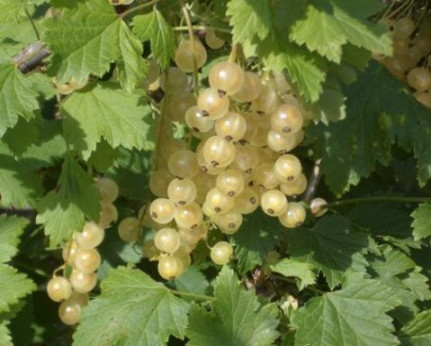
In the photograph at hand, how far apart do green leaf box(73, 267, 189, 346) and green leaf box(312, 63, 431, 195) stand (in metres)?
0.42

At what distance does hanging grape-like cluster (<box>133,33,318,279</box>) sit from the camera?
124cm

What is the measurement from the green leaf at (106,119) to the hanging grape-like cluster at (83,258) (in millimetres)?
269

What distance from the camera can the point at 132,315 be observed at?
153 centimetres

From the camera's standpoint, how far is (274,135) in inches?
50.4

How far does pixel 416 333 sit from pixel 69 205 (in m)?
0.80

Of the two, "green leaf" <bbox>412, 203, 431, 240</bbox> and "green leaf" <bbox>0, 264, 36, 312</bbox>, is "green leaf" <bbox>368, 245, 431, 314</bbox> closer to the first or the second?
"green leaf" <bbox>412, 203, 431, 240</bbox>

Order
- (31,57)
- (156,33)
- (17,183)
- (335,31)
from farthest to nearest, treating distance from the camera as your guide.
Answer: (17,183) → (31,57) → (156,33) → (335,31)

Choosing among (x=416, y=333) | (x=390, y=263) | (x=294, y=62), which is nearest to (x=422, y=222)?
(x=390, y=263)

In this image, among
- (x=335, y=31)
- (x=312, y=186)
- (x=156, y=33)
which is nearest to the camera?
(x=335, y=31)

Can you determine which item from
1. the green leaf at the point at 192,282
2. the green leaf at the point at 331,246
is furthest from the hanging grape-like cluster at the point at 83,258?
the green leaf at the point at 331,246

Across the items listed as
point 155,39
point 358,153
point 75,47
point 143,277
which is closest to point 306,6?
point 155,39

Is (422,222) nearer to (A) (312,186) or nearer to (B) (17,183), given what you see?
(A) (312,186)

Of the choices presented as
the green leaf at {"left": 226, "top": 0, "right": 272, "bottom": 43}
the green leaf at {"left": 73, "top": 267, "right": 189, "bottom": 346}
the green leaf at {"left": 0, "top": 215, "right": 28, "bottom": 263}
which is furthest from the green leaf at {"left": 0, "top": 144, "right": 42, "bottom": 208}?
the green leaf at {"left": 226, "top": 0, "right": 272, "bottom": 43}

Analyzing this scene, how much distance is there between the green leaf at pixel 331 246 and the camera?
1.59m
